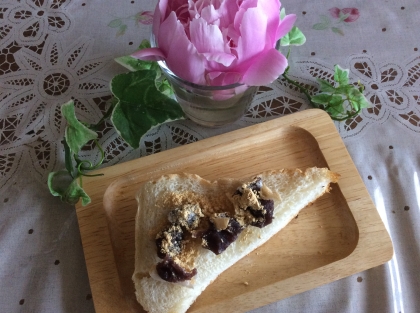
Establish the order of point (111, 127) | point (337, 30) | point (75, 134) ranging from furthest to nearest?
point (337, 30)
point (111, 127)
point (75, 134)

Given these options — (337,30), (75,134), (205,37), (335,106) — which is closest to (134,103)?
(75,134)

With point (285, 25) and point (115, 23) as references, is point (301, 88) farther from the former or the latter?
point (115, 23)

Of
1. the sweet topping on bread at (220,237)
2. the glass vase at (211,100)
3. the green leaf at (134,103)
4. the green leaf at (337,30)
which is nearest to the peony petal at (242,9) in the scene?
the glass vase at (211,100)

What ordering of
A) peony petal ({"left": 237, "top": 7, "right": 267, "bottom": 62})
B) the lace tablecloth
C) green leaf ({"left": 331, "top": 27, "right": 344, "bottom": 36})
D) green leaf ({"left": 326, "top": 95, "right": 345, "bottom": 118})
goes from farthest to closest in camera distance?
green leaf ({"left": 331, "top": 27, "right": 344, "bottom": 36}) < green leaf ({"left": 326, "top": 95, "right": 345, "bottom": 118}) < the lace tablecloth < peony petal ({"left": 237, "top": 7, "right": 267, "bottom": 62})

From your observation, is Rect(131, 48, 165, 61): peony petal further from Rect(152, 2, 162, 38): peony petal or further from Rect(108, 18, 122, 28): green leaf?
Rect(108, 18, 122, 28): green leaf

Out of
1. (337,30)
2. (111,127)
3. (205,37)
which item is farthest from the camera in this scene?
(337,30)

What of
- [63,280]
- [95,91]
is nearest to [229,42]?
[95,91]

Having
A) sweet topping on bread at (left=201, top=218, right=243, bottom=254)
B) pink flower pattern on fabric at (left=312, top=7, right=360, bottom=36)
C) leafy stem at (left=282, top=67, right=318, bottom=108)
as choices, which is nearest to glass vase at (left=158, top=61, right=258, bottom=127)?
leafy stem at (left=282, top=67, right=318, bottom=108)
